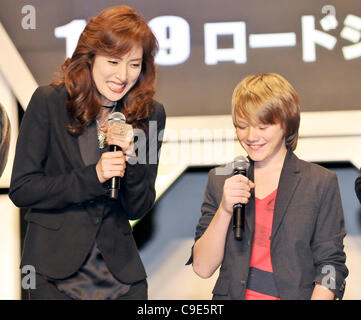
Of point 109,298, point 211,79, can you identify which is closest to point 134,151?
point 109,298

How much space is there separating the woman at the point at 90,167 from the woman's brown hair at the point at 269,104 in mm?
306

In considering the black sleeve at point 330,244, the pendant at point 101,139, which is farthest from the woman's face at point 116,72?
the black sleeve at point 330,244

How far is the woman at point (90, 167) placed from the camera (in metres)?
1.96

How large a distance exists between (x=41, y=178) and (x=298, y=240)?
84 centimetres

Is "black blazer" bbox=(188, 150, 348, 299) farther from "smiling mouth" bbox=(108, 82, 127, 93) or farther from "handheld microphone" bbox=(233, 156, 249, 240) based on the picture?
"smiling mouth" bbox=(108, 82, 127, 93)

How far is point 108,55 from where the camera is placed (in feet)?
6.77

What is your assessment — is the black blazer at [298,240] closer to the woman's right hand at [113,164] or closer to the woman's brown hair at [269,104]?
the woman's brown hair at [269,104]

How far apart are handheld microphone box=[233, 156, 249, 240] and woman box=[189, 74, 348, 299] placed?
2 centimetres

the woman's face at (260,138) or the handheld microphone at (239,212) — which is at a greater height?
the woman's face at (260,138)

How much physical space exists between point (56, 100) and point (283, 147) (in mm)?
794
